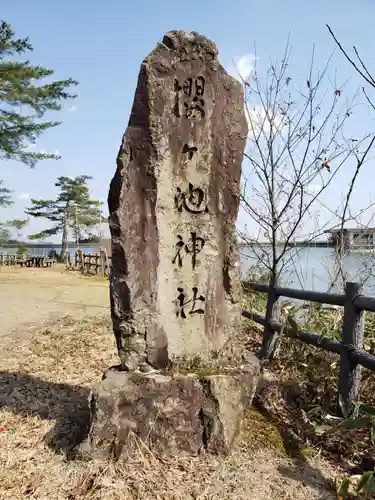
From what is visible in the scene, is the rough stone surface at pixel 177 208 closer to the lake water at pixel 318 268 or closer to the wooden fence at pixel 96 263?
the lake water at pixel 318 268

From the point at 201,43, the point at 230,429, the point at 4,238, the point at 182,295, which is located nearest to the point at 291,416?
the point at 230,429

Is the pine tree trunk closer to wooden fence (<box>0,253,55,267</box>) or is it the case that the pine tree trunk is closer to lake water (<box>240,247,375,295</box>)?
wooden fence (<box>0,253,55,267</box>)

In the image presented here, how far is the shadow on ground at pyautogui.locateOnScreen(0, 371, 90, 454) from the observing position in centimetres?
277

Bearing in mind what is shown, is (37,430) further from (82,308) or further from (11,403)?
(82,308)

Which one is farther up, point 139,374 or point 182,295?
point 182,295

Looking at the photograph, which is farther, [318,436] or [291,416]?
[291,416]

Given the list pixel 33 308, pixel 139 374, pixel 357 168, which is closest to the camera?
pixel 139 374

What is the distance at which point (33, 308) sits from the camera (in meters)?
8.95

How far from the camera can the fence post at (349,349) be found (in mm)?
3150

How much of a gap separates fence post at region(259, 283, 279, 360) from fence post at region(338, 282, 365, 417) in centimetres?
152

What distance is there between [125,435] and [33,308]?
274 inches

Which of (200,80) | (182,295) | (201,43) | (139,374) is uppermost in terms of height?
(201,43)

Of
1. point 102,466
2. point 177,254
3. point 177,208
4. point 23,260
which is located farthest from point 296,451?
point 23,260

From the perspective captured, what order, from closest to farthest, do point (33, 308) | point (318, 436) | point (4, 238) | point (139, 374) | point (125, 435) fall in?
1. point (125, 435)
2. point (139, 374)
3. point (318, 436)
4. point (33, 308)
5. point (4, 238)
